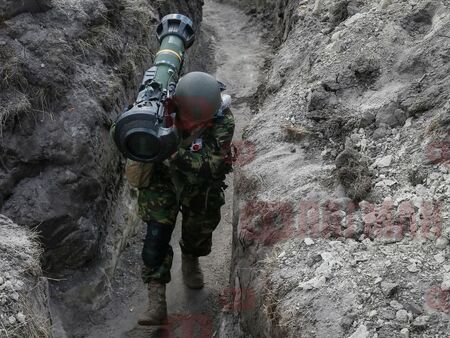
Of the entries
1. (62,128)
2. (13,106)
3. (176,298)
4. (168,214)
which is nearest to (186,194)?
(168,214)

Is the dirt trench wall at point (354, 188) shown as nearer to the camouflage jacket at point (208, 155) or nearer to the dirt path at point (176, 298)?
the camouflage jacket at point (208, 155)

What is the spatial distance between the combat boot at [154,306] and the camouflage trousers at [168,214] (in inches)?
2.6

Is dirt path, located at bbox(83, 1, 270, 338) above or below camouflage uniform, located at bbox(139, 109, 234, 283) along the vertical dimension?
below

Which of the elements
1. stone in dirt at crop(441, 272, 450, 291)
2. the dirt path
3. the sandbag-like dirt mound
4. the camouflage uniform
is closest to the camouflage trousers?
the camouflage uniform

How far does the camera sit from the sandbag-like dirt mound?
3.02 meters

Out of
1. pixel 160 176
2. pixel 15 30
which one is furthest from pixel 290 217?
pixel 15 30

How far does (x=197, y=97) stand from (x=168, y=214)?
0.94 meters

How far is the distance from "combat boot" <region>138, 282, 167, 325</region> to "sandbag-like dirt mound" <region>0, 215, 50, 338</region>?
3.50 feet

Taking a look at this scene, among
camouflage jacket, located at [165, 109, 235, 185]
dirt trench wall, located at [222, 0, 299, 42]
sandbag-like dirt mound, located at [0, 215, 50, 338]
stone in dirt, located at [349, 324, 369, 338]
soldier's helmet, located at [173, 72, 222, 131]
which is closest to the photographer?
stone in dirt, located at [349, 324, 369, 338]

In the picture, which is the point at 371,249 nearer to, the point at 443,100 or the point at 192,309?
the point at 443,100

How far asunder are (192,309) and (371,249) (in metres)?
2.04

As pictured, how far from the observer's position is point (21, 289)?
3158 mm

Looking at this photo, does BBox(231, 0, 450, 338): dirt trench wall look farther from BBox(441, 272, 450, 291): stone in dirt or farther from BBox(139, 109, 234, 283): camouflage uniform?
BBox(139, 109, 234, 283): camouflage uniform

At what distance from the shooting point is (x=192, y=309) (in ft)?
15.9
